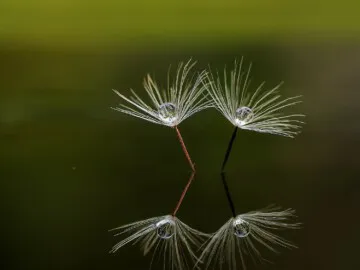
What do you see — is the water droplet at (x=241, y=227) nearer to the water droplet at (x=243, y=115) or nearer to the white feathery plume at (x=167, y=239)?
the white feathery plume at (x=167, y=239)

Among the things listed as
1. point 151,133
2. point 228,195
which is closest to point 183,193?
point 228,195

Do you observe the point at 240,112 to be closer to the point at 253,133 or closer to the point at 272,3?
the point at 253,133

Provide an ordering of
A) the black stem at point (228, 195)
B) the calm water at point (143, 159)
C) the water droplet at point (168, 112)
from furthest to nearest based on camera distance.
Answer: the water droplet at point (168, 112), the black stem at point (228, 195), the calm water at point (143, 159)

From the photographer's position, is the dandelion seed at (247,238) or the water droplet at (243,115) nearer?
the dandelion seed at (247,238)

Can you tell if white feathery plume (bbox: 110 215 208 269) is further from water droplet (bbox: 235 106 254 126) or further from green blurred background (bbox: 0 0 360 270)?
water droplet (bbox: 235 106 254 126)

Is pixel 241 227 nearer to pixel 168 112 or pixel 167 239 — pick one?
pixel 167 239

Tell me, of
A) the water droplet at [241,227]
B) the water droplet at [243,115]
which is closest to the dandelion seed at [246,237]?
the water droplet at [241,227]

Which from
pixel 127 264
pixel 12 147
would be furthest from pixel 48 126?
pixel 127 264
